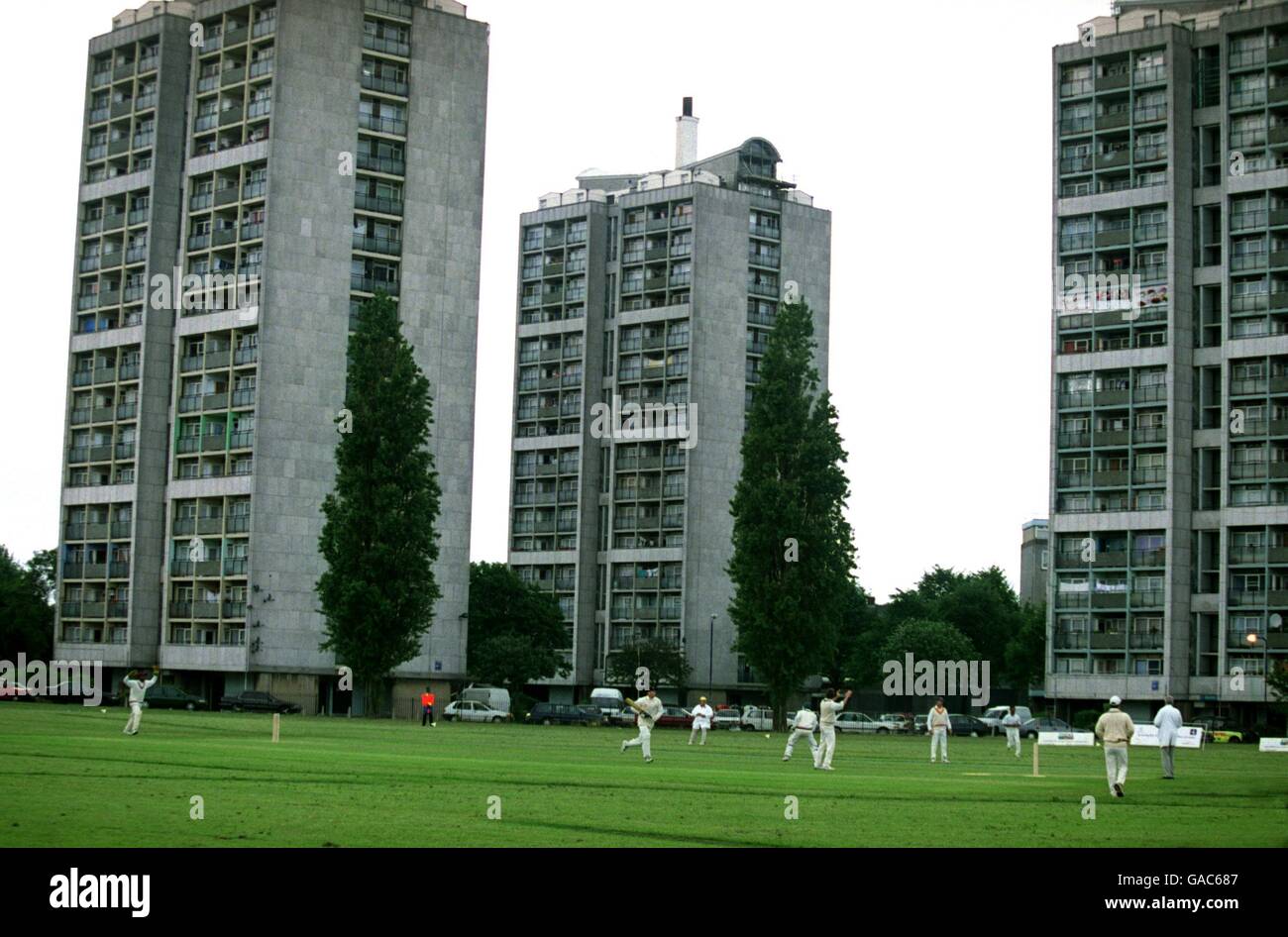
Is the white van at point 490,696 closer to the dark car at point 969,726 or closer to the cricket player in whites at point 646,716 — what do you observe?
the dark car at point 969,726

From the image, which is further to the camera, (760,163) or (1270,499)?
(760,163)

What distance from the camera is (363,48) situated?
388ft

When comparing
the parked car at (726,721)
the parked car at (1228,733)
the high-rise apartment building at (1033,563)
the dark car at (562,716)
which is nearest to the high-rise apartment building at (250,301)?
the dark car at (562,716)

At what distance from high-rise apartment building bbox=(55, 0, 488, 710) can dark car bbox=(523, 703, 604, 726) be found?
11798 millimetres

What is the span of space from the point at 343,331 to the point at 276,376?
592 cm

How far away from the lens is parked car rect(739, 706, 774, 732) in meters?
113

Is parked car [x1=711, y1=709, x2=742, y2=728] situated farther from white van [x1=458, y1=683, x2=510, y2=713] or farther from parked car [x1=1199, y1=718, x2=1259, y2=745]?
parked car [x1=1199, y1=718, x2=1259, y2=745]

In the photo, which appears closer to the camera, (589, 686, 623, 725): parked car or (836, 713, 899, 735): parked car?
(589, 686, 623, 725): parked car

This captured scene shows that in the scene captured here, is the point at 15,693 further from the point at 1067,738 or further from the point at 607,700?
the point at 1067,738

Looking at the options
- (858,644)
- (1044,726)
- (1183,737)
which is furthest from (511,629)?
(1183,737)

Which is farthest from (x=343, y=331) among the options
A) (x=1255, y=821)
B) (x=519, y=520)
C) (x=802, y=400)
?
(x=1255, y=821)

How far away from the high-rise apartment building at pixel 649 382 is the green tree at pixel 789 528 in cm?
4575

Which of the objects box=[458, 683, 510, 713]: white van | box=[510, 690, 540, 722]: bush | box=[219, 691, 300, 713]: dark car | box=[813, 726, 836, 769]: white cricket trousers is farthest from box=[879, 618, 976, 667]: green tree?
box=[813, 726, 836, 769]: white cricket trousers
